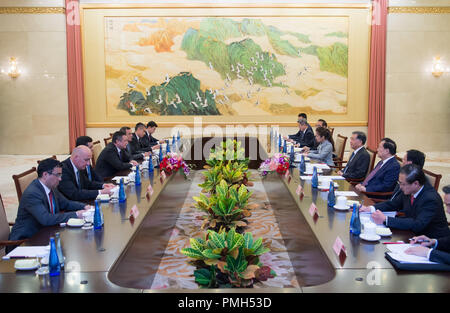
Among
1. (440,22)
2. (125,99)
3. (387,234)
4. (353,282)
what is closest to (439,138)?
(440,22)

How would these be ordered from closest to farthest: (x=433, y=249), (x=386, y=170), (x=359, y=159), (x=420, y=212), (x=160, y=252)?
(x=433, y=249), (x=420, y=212), (x=160, y=252), (x=386, y=170), (x=359, y=159)

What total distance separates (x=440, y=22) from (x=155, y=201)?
9.02 metres

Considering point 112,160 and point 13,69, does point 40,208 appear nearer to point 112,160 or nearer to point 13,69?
point 112,160

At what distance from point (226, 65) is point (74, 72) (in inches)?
133

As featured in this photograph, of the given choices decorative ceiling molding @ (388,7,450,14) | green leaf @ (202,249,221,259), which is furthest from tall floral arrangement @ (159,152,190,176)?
decorative ceiling molding @ (388,7,450,14)

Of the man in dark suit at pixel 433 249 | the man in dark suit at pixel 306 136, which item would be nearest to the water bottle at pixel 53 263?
the man in dark suit at pixel 433 249

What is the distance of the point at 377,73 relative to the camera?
10398 millimetres

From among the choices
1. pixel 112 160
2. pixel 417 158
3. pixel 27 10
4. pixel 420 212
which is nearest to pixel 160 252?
pixel 420 212

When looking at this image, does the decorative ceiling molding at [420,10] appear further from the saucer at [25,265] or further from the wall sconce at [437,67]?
the saucer at [25,265]

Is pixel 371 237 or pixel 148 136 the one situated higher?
pixel 148 136

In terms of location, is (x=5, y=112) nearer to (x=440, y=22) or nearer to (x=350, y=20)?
(x=350, y=20)

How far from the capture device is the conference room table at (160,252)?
89.7 inches

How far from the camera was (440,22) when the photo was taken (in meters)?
10.5

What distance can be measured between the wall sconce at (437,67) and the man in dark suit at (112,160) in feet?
24.9
